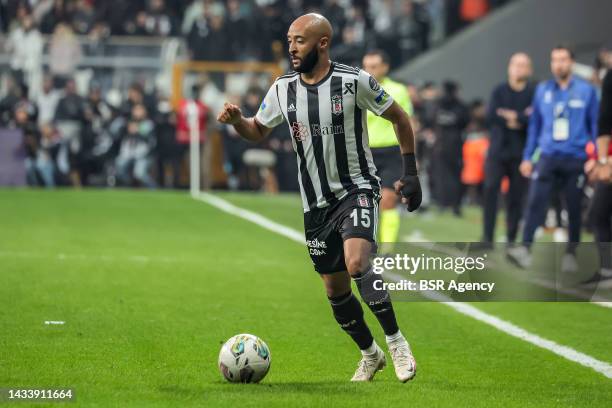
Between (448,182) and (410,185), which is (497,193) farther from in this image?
(448,182)

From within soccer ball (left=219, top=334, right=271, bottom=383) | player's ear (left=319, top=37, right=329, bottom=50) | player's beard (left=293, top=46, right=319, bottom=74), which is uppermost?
player's ear (left=319, top=37, right=329, bottom=50)

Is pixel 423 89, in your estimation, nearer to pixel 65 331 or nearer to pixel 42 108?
pixel 42 108

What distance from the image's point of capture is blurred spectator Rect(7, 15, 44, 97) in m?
31.3

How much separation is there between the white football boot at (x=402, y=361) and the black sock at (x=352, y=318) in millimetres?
330

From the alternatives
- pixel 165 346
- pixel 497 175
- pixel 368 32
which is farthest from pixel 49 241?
pixel 368 32

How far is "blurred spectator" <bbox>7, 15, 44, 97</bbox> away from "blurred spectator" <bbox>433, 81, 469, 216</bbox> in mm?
11351

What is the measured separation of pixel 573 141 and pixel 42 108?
18.4 m

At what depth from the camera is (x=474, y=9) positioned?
97.2 feet

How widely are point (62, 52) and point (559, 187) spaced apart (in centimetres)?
2005

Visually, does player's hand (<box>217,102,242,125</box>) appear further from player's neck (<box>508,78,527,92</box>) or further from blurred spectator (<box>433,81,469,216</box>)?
blurred spectator (<box>433,81,469,216</box>)

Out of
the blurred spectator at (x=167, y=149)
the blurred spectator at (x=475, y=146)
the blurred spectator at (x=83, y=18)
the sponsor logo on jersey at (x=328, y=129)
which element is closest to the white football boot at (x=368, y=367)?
the sponsor logo on jersey at (x=328, y=129)

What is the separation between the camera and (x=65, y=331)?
8773 mm

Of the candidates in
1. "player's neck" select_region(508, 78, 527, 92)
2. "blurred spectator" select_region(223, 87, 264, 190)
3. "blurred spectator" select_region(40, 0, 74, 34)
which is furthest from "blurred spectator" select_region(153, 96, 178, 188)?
"player's neck" select_region(508, 78, 527, 92)

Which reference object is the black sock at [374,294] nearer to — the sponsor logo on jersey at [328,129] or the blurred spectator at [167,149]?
the sponsor logo on jersey at [328,129]
